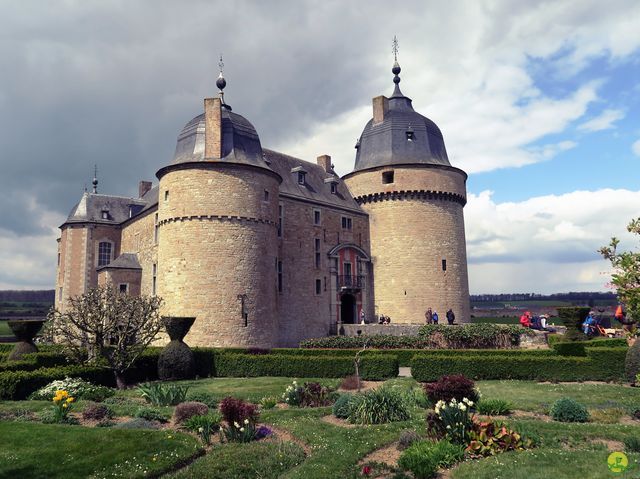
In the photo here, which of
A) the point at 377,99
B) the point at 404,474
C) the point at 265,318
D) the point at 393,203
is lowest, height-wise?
the point at 404,474

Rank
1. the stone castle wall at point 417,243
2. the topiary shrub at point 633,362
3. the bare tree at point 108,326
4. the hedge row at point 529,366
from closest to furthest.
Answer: the topiary shrub at point 633,362 → the hedge row at point 529,366 → the bare tree at point 108,326 → the stone castle wall at point 417,243

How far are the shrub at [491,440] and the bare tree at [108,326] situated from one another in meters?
12.2

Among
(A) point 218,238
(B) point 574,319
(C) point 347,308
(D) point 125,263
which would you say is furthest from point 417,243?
(D) point 125,263

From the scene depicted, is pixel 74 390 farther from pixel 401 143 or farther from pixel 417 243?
pixel 401 143

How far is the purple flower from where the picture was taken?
9.75 meters

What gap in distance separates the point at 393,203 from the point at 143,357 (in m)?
21.1

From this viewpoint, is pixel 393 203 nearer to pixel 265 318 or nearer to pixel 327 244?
pixel 327 244

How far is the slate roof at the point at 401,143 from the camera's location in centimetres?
3512

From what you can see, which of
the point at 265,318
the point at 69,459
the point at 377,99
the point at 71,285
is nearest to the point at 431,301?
the point at 265,318

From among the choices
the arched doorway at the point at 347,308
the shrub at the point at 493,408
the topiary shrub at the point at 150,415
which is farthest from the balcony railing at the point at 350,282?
the topiary shrub at the point at 150,415

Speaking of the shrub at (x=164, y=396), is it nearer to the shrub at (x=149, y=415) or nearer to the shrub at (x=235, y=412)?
the shrub at (x=149, y=415)

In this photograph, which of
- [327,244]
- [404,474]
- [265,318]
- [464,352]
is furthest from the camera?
[327,244]

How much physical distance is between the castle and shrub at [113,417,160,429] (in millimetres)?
12900

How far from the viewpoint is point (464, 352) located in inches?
731
